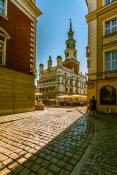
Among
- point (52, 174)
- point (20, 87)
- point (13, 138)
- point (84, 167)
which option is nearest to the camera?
point (52, 174)

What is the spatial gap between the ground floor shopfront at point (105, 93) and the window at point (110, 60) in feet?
4.59

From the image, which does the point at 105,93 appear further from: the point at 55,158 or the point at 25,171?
the point at 25,171

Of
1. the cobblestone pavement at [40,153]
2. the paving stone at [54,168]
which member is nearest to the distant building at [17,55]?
the cobblestone pavement at [40,153]

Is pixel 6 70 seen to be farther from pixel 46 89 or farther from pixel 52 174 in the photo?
pixel 46 89

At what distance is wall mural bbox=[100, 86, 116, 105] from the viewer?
15047mm

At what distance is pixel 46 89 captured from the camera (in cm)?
6250

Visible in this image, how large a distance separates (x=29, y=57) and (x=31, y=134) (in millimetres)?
11742

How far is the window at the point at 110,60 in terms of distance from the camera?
15.8 m

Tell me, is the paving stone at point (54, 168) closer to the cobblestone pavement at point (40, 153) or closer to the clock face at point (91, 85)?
the cobblestone pavement at point (40, 153)

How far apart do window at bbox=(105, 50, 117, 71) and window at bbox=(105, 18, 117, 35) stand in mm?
2384

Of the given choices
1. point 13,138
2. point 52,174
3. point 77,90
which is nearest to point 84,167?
point 52,174

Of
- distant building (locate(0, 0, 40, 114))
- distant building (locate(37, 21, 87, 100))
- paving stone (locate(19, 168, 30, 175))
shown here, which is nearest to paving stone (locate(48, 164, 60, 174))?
paving stone (locate(19, 168, 30, 175))

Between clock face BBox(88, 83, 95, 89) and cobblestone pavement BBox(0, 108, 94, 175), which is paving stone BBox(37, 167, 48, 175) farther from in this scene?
clock face BBox(88, 83, 95, 89)

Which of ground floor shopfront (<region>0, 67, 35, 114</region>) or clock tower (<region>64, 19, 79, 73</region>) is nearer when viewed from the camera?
ground floor shopfront (<region>0, 67, 35, 114</region>)
